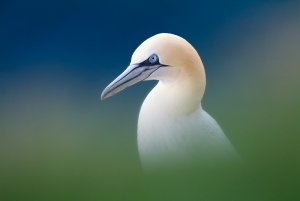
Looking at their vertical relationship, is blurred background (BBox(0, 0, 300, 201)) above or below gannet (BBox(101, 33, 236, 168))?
above

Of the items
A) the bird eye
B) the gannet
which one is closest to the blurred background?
the gannet

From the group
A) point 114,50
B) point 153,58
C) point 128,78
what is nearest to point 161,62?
point 153,58

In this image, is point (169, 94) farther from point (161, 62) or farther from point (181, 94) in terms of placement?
point (161, 62)

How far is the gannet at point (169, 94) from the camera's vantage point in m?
1.99

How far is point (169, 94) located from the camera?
Answer: 2178 millimetres

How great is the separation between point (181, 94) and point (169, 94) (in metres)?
0.07

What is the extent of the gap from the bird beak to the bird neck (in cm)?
15

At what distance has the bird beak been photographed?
1933mm

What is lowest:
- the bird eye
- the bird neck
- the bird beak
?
the bird neck

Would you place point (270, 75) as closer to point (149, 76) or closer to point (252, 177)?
point (149, 76)

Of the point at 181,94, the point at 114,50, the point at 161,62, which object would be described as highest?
the point at 114,50

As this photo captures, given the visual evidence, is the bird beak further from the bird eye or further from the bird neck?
the bird neck

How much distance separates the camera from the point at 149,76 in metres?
2.05

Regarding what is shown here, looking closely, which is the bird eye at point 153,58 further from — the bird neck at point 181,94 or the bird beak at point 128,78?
the bird neck at point 181,94
